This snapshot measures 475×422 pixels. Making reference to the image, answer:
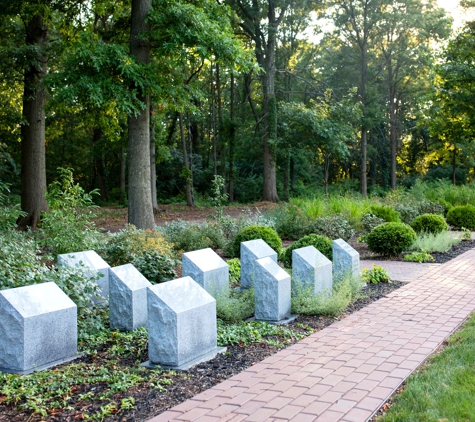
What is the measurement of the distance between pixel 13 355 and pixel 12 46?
12.3 meters

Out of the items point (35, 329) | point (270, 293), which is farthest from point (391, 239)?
point (35, 329)

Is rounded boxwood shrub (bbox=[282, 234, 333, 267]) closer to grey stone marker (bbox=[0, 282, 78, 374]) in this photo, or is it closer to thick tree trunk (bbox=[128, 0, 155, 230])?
thick tree trunk (bbox=[128, 0, 155, 230])

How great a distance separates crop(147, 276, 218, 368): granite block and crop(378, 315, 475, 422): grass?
1.94 meters

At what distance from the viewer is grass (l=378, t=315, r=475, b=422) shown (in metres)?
3.74

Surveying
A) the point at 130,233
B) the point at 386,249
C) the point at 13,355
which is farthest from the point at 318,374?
the point at 386,249

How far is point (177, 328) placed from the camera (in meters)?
4.89

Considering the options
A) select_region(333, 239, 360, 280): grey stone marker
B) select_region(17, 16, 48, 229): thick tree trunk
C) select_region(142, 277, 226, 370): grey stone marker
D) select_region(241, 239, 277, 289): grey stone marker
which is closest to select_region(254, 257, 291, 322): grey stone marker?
select_region(142, 277, 226, 370): grey stone marker

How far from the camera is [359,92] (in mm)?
37812

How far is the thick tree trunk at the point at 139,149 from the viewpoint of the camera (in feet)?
41.2

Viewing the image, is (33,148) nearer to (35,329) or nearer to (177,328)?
(35,329)

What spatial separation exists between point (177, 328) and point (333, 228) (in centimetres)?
922

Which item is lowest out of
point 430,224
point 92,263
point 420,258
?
point 420,258

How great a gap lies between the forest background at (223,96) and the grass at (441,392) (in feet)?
28.8

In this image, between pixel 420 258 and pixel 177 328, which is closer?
pixel 177 328
